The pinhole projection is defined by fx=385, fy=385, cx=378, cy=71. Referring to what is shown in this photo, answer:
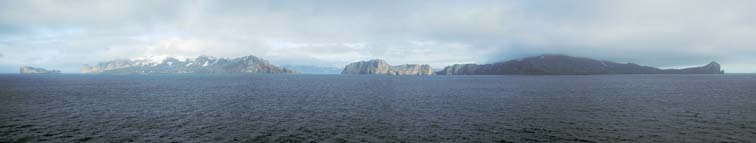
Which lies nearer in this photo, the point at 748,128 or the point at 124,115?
the point at 748,128

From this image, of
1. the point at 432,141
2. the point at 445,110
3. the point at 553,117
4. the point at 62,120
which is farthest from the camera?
the point at 445,110

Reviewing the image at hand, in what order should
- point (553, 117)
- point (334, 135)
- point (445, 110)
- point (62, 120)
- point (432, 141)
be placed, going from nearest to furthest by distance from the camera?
point (432, 141) → point (334, 135) → point (62, 120) → point (553, 117) → point (445, 110)

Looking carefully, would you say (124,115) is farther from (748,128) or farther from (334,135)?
(748,128)

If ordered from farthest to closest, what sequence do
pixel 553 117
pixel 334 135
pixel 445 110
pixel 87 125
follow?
pixel 445 110 < pixel 553 117 < pixel 87 125 < pixel 334 135

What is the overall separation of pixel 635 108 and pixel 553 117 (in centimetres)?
2267

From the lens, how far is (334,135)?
43.1 metres

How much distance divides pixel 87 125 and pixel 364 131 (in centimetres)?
3505

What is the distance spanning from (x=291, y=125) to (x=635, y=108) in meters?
59.8

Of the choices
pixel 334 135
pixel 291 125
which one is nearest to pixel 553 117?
pixel 334 135

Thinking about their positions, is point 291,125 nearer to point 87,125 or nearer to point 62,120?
point 87,125

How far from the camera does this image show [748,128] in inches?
1804

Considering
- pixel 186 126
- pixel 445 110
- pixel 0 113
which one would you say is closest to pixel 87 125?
pixel 186 126

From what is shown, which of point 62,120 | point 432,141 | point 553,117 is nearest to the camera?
point 432,141

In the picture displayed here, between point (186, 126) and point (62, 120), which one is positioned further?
point (62, 120)
